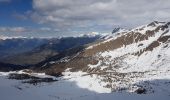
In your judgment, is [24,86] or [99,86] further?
[99,86]

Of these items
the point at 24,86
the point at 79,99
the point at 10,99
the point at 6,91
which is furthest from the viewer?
the point at 24,86

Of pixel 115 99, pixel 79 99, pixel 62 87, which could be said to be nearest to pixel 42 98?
pixel 79 99

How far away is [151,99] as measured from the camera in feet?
303

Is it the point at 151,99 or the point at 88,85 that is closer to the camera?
the point at 151,99

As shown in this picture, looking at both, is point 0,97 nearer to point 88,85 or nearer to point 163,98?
point 163,98

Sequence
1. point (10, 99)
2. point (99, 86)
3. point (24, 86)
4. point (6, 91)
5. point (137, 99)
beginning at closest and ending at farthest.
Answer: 1. point (137, 99)
2. point (10, 99)
3. point (6, 91)
4. point (24, 86)
5. point (99, 86)

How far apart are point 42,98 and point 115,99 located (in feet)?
96.5

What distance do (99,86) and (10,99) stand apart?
64960mm

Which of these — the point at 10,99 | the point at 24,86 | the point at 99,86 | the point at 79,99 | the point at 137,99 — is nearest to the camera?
the point at 137,99

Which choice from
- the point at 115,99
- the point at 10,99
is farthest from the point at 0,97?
the point at 115,99

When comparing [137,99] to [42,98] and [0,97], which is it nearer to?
[42,98]

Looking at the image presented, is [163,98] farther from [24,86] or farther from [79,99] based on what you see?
[24,86]

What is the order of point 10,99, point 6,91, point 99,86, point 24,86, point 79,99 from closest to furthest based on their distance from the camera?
1. point 79,99
2. point 10,99
3. point 6,91
4. point 24,86
5. point 99,86

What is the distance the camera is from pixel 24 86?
6043 inches
